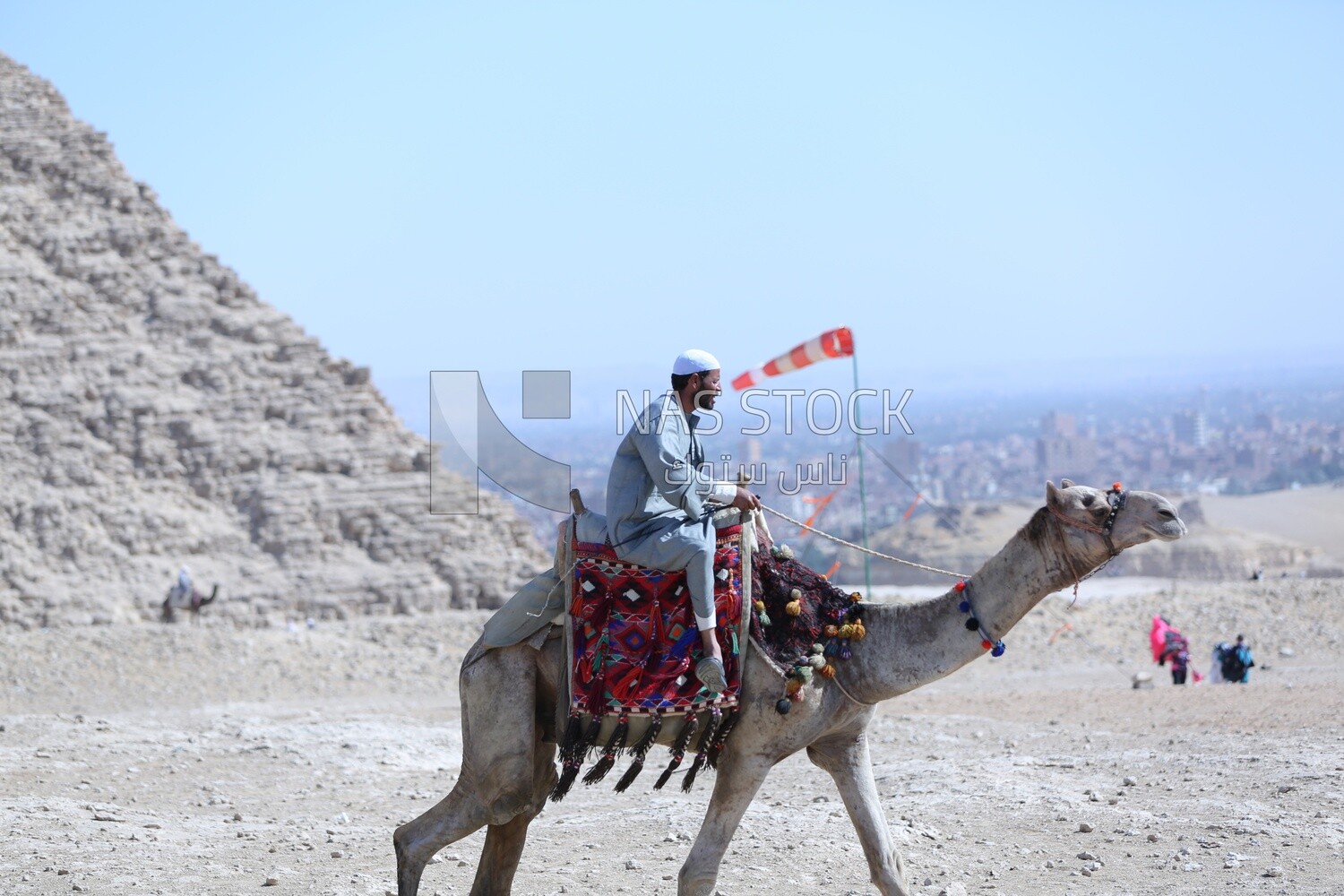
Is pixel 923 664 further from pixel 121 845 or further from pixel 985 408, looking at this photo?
pixel 985 408

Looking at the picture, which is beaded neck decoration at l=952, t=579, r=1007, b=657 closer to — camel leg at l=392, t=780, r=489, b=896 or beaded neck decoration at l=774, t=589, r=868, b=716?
beaded neck decoration at l=774, t=589, r=868, b=716

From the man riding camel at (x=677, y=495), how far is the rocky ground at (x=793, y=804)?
2375mm

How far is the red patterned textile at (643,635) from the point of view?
6.46 metres

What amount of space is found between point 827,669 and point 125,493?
1061 inches

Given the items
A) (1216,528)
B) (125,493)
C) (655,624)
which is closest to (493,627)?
(655,624)

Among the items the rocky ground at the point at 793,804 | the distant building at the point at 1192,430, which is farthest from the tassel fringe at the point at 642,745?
the distant building at the point at 1192,430

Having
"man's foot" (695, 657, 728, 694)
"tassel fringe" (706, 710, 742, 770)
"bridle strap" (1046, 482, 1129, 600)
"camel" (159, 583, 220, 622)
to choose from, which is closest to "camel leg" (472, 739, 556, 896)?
"tassel fringe" (706, 710, 742, 770)

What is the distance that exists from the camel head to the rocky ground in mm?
2339

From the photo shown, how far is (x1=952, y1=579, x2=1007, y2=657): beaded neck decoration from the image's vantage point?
645 cm

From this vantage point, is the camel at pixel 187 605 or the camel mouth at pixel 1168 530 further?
the camel at pixel 187 605

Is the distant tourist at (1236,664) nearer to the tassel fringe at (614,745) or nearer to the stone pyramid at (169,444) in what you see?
the tassel fringe at (614,745)

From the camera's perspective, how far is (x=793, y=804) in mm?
10203


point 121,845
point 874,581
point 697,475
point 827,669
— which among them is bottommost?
point 874,581

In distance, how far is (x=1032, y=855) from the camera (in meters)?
8.42
